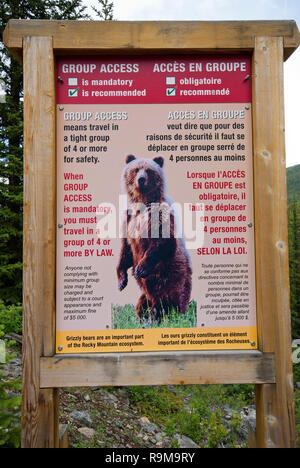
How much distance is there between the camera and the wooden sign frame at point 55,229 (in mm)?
2359

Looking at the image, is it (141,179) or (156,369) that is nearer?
(156,369)

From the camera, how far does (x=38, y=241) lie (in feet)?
7.95

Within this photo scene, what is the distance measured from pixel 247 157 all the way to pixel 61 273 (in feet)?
5.25

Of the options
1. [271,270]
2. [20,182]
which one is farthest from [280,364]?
[20,182]

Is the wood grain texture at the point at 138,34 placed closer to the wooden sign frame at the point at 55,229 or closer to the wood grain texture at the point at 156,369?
the wooden sign frame at the point at 55,229

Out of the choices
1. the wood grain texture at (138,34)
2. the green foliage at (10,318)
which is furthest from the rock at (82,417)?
the wood grain texture at (138,34)

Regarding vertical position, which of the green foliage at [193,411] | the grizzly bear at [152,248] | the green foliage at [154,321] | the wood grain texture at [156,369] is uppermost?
the grizzly bear at [152,248]

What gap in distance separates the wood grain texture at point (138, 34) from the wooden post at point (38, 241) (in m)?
0.09

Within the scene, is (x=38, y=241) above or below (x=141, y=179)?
below

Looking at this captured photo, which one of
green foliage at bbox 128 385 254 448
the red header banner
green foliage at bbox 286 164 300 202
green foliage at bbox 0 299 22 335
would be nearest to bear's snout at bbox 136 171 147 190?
the red header banner

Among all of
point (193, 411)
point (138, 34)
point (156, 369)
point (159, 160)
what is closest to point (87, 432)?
point (193, 411)

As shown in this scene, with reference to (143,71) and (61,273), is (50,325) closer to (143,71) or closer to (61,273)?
(61,273)

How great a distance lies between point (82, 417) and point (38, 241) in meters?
3.34
